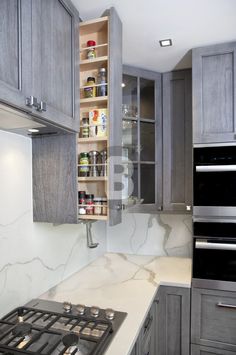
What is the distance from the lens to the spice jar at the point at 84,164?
53.2 inches

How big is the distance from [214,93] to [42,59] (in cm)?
112

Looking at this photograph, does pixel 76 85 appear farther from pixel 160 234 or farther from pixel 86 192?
pixel 160 234

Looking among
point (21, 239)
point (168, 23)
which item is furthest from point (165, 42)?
point (21, 239)

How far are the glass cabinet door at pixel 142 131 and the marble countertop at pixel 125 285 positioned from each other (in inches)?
18.9

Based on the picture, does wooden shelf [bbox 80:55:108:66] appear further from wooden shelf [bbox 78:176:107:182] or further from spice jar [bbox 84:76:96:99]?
wooden shelf [bbox 78:176:107:182]

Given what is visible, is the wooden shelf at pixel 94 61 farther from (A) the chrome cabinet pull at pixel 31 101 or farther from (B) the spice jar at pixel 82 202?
(B) the spice jar at pixel 82 202

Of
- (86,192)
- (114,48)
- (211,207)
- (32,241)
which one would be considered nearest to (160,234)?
(211,207)

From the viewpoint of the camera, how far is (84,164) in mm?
1351

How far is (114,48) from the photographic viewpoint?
133 centimetres

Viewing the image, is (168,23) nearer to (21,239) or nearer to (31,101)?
(31,101)

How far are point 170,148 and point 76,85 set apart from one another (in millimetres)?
948

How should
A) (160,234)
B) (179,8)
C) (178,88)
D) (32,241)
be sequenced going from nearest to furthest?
1. (179,8)
2. (32,241)
3. (178,88)
4. (160,234)

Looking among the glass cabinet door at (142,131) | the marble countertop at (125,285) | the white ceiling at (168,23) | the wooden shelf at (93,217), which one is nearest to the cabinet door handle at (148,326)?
the marble countertop at (125,285)

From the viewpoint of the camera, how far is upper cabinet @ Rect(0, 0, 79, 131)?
822 mm
